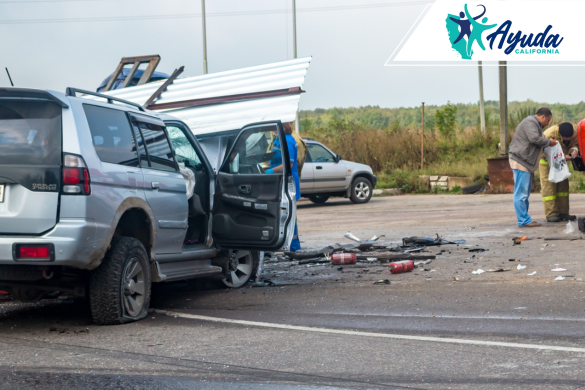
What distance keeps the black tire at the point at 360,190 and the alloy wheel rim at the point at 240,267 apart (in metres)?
12.0

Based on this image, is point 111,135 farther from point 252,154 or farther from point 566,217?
point 566,217

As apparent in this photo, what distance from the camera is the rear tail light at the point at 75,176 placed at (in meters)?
4.92

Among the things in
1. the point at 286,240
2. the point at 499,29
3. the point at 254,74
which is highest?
the point at 499,29

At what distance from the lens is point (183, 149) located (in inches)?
285

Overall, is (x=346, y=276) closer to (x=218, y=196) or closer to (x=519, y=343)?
(x=218, y=196)

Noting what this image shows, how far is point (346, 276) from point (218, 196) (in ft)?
6.36

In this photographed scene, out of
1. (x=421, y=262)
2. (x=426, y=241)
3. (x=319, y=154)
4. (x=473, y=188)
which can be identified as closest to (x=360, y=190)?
(x=319, y=154)

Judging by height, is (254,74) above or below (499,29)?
below

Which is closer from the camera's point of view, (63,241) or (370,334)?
(63,241)

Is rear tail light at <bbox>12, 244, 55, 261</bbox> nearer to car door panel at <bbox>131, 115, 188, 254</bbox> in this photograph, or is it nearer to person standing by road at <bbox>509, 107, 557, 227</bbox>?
car door panel at <bbox>131, 115, 188, 254</bbox>

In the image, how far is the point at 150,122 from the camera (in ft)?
20.8

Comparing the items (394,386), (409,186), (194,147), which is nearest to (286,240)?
(194,147)

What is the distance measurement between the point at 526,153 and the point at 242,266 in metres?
5.84

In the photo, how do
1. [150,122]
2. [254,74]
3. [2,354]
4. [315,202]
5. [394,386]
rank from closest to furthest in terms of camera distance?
[394,386] → [2,354] → [150,122] → [254,74] → [315,202]
